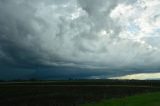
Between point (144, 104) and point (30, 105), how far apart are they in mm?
20343

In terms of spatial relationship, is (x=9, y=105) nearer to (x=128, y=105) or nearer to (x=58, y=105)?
(x=58, y=105)

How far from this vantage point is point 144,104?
36344mm

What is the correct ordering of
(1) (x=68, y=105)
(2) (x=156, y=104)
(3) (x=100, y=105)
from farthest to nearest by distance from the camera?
(1) (x=68, y=105)
(3) (x=100, y=105)
(2) (x=156, y=104)

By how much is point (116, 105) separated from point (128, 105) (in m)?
1.59

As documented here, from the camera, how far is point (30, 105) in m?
49.0

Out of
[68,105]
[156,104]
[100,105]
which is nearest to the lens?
[156,104]

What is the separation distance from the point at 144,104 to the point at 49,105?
693 inches

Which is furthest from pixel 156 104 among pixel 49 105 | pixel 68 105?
pixel 49 105

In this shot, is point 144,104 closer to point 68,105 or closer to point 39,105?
point 68,105

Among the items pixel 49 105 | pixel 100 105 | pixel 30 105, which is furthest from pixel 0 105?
pixel 100 105

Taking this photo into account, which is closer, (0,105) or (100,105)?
(100,105)

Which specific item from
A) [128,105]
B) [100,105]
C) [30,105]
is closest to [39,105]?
[30,105]

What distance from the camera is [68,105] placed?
47.3 metres

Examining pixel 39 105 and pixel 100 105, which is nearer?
pixel 100 105
